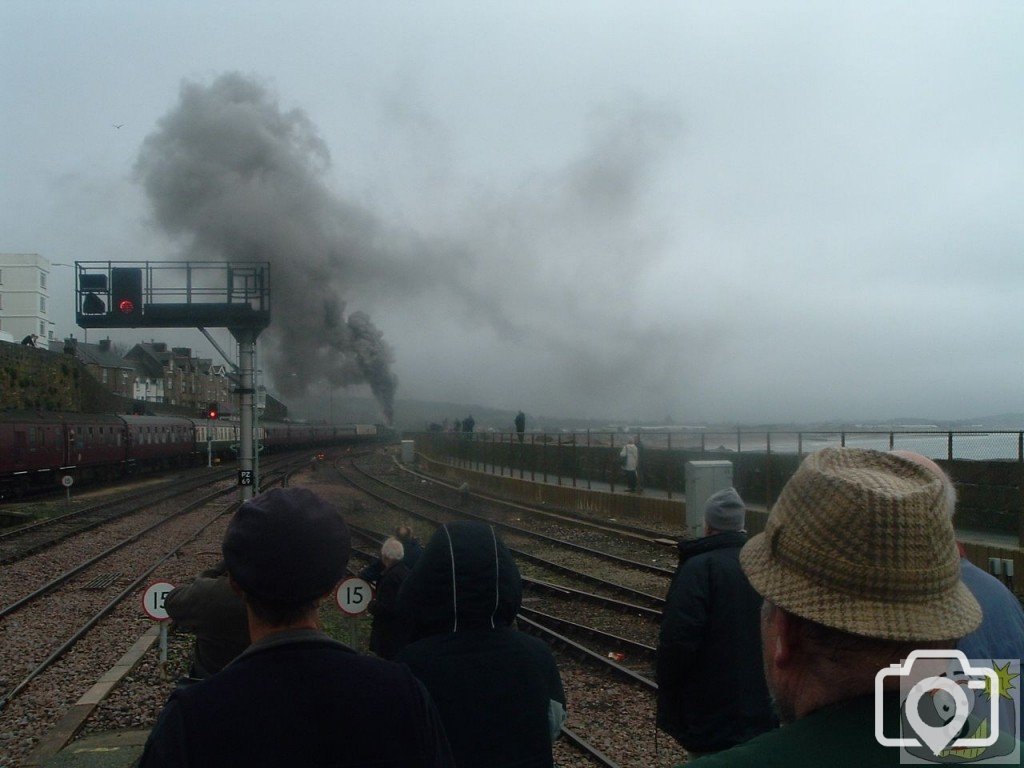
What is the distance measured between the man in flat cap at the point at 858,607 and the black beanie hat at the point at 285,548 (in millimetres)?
1014

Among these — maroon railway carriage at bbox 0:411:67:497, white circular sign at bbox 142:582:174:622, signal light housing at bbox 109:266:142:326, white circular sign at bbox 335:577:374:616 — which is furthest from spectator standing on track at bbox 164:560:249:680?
maroon railway carriage at bbox 0:411:67:497

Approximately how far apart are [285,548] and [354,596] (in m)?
4.44

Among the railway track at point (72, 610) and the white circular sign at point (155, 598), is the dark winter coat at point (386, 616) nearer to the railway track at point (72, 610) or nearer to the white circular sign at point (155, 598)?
the white circular sign at point (155, 598)

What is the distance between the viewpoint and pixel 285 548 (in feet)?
6.23

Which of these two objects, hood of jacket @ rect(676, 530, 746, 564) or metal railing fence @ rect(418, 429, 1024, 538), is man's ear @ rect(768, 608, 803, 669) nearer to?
hood of jacket @ rect(676, 530, 746, 564)

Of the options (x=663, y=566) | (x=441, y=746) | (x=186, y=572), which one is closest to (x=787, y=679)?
(x=441, y=746)

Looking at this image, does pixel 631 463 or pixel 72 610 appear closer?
pixel 72 610

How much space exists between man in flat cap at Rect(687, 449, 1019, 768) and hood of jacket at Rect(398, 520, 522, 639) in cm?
135

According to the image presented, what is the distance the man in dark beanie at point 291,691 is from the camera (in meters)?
1.62

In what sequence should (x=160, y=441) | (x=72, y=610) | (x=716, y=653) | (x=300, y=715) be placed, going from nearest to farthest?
(x=300, y=715) → (x=716, y=653) → (x=72, y=610) → (x=160, y=441)

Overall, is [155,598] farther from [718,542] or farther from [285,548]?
[285,548]

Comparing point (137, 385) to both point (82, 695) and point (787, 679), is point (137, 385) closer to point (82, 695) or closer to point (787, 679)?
point (82, 695)

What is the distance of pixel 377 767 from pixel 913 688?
1.05 m

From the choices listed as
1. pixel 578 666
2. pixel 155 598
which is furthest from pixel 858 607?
pixel 578 666
